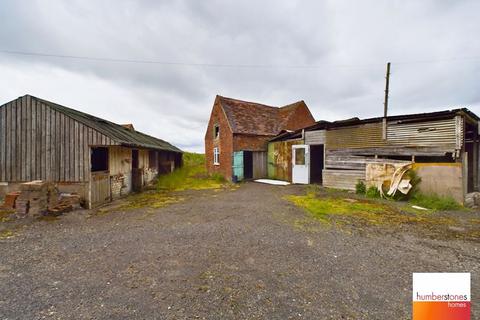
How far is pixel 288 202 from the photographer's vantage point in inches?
378

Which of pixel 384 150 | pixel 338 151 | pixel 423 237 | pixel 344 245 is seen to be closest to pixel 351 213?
pixel 423 237

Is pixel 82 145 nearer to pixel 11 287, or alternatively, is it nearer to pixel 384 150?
pixel 11 287

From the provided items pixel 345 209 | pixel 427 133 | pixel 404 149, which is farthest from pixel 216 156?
pixel 427 133

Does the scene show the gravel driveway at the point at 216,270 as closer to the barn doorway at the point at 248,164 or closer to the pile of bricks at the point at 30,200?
the pile of bricks at the point at 30,200

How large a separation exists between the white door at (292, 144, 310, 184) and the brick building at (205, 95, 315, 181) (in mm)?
3741

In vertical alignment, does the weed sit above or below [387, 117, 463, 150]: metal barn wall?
below

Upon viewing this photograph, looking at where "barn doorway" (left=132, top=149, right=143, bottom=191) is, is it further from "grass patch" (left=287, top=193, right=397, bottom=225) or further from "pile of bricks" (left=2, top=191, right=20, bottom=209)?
"grass patch" (left=287, top=193, right=397, bottom=225)

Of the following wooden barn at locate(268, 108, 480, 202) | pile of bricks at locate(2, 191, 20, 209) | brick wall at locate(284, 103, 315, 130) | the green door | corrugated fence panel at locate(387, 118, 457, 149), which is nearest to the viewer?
pile of bricks at locate(2, 191, 20, 209)

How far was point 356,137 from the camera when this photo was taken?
40.4ft

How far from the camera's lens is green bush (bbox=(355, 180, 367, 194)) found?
11.5 metres

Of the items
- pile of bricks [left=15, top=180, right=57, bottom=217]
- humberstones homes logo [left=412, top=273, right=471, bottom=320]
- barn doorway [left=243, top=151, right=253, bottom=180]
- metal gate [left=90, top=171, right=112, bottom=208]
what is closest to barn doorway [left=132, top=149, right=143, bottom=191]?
metal gate [left=90, top=171, right=112, bottom=208]

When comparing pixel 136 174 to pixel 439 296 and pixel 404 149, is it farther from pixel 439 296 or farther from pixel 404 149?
pixel 404 149

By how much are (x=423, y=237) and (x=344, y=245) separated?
2.29m

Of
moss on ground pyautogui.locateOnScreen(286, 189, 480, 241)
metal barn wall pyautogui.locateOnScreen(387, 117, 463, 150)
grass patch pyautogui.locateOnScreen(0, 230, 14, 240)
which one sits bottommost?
grass patch pyautogui.locateOnScreen(0, 230, 14, 240)
